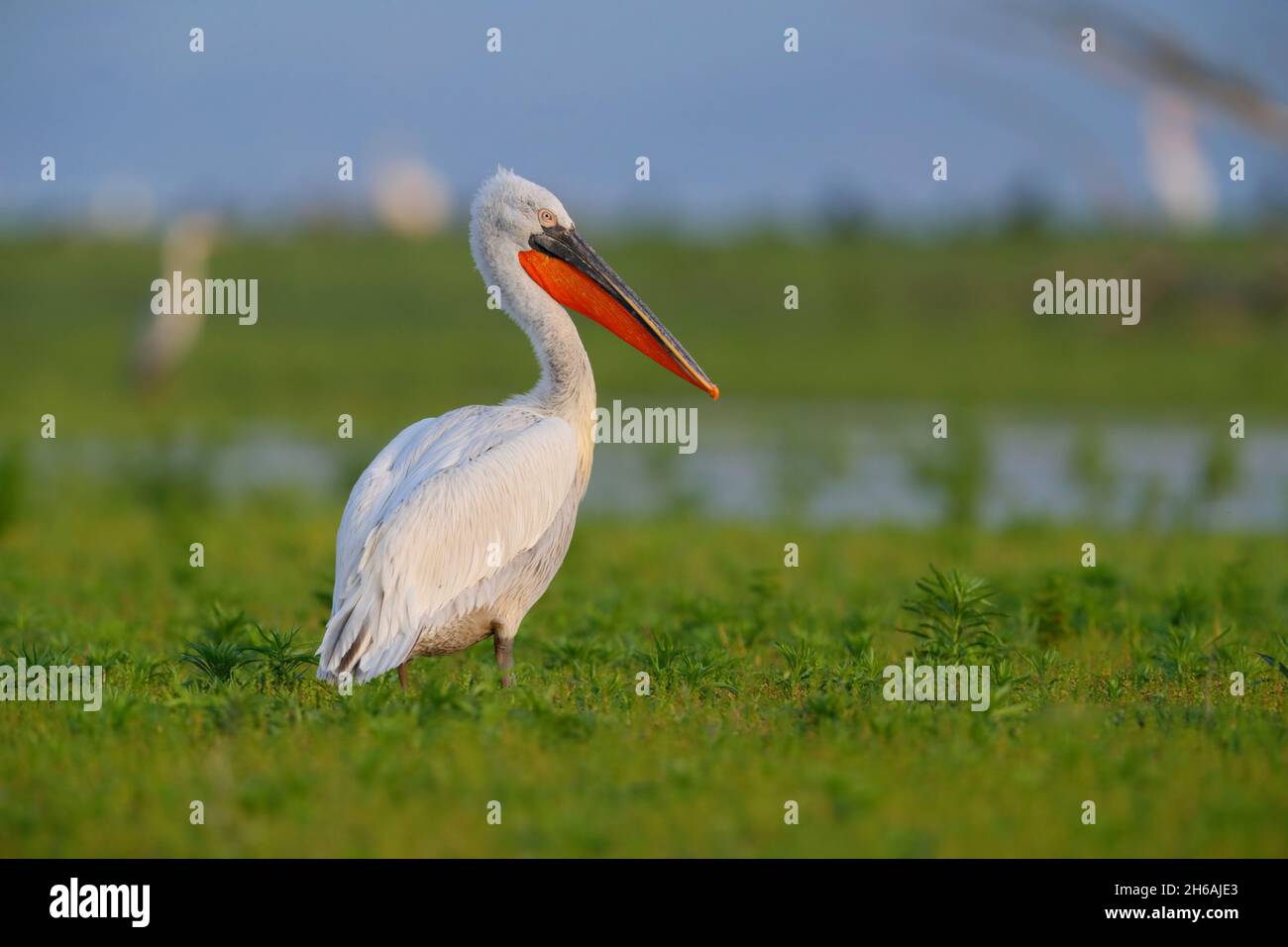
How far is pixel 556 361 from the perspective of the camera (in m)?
6.56

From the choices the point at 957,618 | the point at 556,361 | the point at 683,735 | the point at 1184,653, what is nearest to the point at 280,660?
the point at 556,361

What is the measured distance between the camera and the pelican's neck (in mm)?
6531

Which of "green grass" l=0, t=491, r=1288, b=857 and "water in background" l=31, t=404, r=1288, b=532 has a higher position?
"water in background" l=31, t=404, r=1288, b=532

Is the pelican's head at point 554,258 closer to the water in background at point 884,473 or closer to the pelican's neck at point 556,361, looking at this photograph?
the pelican's neck at point 556,361

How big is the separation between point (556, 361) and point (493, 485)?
764mm

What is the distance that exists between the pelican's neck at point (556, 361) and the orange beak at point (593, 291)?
7.2 inches

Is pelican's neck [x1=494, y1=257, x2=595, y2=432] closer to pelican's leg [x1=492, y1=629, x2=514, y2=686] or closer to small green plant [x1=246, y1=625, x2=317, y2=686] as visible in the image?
pelican's leg [x1=492, y1=629, x2=514, y2=686]

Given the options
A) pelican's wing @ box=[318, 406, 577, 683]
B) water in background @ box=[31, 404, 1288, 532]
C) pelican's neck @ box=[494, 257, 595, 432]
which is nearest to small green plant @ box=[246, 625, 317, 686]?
pelican's wing @ box=[318, 406, 577, 683]

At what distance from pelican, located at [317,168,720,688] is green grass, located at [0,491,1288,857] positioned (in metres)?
0.24

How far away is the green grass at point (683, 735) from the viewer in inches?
174

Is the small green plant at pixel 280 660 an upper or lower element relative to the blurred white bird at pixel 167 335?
lower

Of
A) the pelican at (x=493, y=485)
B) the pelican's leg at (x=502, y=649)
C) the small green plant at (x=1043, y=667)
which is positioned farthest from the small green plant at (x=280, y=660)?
the small green plant at (x=1043, y=667)

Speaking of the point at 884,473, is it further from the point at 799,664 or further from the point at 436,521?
the point at 436,521
